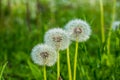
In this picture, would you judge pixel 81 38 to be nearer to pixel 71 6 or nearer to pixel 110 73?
pixel 110 73

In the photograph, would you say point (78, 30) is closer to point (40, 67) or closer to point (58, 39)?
point (58, 39)

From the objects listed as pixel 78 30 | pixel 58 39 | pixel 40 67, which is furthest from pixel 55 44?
pixel 40 67

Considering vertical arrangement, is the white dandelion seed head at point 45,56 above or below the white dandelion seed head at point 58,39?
below

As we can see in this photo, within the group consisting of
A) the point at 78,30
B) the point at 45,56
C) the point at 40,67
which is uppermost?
the point at 78,30

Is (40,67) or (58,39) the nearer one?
(58,39)

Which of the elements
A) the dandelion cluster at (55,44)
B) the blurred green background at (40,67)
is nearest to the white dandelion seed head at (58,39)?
the dandelion cluster at (55,44)

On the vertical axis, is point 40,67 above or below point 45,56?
below

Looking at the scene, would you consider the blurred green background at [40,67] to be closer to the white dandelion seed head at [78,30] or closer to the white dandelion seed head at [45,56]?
the white dandelion seed head at [45,56]

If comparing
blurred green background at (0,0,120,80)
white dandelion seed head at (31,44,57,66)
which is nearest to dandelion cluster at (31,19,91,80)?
white dandelion seed head at (31,44,57,66)
